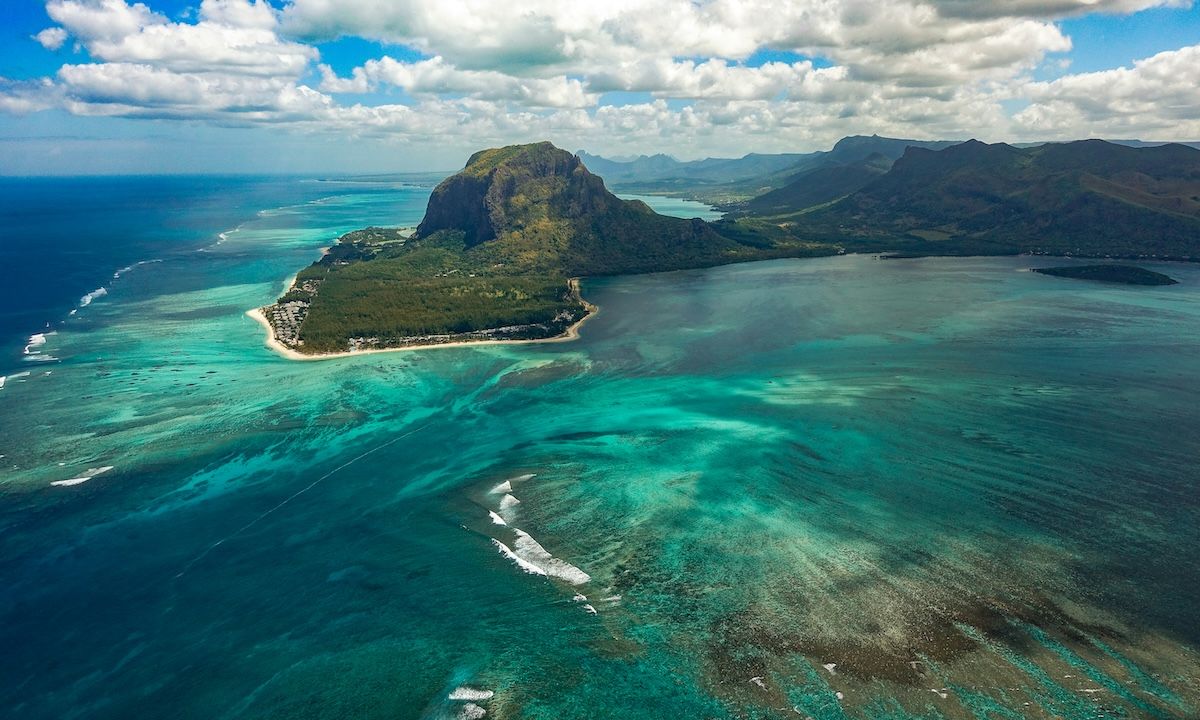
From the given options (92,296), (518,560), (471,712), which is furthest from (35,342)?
(471,712)

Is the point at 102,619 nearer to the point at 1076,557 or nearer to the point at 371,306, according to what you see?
the point at 1076,557

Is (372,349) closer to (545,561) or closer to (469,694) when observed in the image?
(545,561)

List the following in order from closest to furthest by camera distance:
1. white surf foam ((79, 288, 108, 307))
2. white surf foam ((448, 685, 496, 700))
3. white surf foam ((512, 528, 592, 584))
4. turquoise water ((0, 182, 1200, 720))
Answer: white surf foam ((448, 685, 496, 700)) → turquoise water ((0, 182, 1200, 720)) → white surf foam ((512, 528, 592, 584)) → white surf foam ((79, 288, 108, 307))

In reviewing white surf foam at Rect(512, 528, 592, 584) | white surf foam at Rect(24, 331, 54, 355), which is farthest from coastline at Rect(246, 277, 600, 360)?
white surf foam at Rect(512, 528, 592, 584)

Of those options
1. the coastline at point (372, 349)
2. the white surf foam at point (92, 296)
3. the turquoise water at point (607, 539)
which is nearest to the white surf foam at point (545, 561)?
the turquoise water at point (607, 539)

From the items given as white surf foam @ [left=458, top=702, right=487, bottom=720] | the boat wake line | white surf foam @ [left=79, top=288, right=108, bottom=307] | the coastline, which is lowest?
white surf foam @ [left=458, top=702, right=487, bottom=720]

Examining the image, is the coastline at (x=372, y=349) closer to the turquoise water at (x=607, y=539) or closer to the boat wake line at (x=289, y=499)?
the turquoise water at (x=607, y=539)

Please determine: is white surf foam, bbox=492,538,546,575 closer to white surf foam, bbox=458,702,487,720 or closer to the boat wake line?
white surf foam, bbox=458,702,487,720
